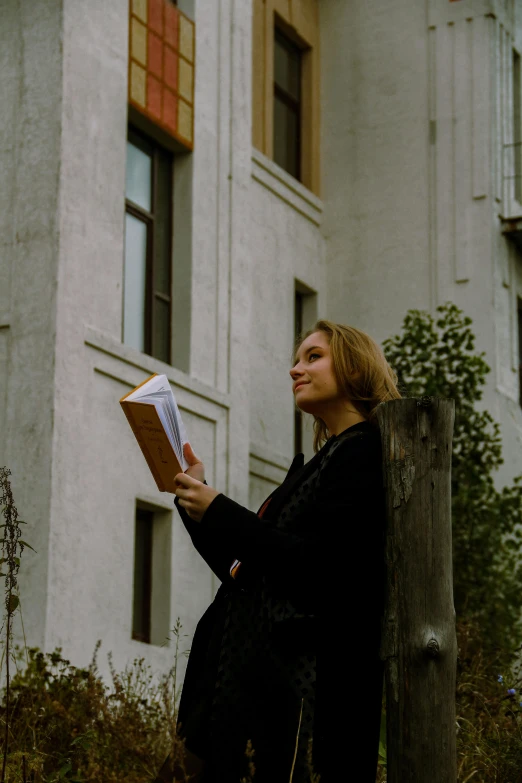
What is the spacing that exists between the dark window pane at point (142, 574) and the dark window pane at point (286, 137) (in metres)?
7.78

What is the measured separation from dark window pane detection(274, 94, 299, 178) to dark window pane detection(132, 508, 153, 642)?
778 cm

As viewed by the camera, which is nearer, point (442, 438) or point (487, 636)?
point (442, 438)

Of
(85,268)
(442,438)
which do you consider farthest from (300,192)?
(442,438)

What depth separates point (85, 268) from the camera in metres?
13.1

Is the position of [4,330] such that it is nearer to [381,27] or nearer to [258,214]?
[258,214]

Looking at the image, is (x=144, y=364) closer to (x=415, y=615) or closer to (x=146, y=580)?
(x=146, y=580)

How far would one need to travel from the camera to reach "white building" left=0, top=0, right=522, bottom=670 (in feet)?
41.6

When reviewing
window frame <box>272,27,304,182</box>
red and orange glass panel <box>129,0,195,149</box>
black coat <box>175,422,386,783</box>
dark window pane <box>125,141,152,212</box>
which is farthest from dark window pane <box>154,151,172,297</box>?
black coat <box>175,422,386,783</box>

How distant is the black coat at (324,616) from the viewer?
13.6 feet

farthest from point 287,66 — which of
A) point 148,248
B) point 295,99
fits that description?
point 148,248

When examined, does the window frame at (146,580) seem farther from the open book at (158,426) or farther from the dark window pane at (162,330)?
the open book at (158,426)

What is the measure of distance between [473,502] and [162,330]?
12.8 ft

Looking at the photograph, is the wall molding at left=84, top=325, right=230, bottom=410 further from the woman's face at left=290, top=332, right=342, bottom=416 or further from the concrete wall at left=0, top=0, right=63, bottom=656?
the woman's face at left=290, top=332, right=342, bottom=416

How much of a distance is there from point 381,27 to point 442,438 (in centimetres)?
1766
